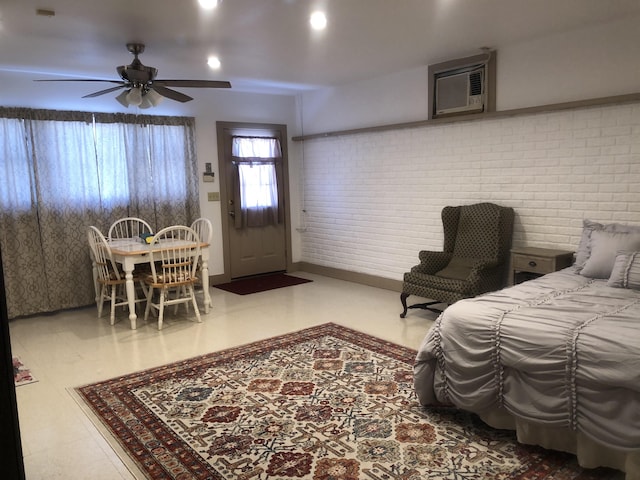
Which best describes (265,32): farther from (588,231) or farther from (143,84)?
(588,231)

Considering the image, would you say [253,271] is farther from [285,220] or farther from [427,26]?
[427,26]

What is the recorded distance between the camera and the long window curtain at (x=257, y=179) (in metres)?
6.58

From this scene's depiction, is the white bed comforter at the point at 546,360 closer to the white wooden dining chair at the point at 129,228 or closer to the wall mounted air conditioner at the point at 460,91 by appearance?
the wall mounted air conditioner at the point at 460,91

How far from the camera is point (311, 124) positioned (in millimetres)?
6871

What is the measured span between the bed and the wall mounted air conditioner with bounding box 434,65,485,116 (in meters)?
2.29

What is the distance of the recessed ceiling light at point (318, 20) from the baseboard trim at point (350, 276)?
3.17 m

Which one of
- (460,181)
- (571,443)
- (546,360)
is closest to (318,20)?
(460,181)

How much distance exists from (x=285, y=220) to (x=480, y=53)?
354cm

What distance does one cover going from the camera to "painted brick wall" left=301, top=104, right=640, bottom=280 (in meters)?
3.94

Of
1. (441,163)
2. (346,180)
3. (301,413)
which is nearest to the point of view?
(301,413)

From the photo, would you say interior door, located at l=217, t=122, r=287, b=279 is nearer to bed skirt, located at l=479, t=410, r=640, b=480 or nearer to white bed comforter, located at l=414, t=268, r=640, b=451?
white bed comforter, located at l=414, t=268, r=640, b=451

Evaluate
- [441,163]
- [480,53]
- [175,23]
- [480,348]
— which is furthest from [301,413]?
[480,53]

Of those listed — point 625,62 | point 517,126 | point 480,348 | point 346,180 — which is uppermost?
point 625,62

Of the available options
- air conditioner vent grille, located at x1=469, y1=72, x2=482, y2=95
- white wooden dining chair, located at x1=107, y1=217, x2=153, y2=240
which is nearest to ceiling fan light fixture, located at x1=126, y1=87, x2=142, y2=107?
white wooden dining chair, located at x1=107, y1=217, x2=153, y2=240
